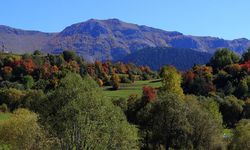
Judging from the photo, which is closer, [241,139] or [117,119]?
[117,119]

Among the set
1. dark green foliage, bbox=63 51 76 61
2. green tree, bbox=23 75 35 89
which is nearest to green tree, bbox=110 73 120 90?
green tree, bbox=23 75 35 89

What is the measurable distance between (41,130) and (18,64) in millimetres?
102511

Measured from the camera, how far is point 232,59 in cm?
16362

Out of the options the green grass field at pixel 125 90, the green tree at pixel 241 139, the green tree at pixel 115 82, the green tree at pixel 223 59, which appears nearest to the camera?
the green tree at pixel 241 139

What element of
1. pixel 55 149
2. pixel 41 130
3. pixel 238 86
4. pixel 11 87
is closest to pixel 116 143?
pixel 55 149

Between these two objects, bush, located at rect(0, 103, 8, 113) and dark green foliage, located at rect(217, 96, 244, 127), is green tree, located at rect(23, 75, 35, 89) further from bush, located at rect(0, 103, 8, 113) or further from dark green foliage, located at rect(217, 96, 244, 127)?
dark green foliage, located at rect(217, 96, 244, 127)

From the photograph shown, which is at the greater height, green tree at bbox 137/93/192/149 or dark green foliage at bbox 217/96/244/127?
green tree at bbox 137/93/192/149

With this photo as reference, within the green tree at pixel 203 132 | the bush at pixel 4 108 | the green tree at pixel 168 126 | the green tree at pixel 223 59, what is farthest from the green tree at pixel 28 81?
the green tree at pixel 203 132

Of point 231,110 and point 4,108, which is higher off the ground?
point 231,110

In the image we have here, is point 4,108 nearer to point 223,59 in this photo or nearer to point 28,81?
point 28,81

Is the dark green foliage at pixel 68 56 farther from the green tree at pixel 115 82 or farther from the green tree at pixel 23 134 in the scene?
the green tree at pixel 23 134

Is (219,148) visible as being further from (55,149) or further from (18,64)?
(18,64)

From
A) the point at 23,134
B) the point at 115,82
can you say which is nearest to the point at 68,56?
the point at 115,82

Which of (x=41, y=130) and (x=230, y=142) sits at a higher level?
(x=41, y=130)
